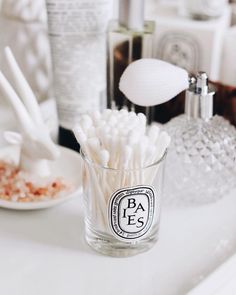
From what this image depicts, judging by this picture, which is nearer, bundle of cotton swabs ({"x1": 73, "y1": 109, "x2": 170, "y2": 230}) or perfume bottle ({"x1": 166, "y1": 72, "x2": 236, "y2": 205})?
bundle of cotton swabs ({"x1": 73, "y1": 109, "x2": 170, "y2": 230})

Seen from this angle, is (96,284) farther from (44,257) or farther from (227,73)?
(227,73)

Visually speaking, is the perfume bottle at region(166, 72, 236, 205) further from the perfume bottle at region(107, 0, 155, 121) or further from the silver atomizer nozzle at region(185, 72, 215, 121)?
the perfume bottle at region(107, 0, 155, 121)

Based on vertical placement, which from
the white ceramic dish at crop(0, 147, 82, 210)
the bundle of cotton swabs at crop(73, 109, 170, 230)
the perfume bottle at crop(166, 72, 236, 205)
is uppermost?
the bundle of cotton swabs at crop(73, 109, 170, 230)

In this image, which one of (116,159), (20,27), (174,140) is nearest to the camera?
(116,159)

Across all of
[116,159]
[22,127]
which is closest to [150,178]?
[116,159]

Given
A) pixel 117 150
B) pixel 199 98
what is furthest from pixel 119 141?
pixel 199 98

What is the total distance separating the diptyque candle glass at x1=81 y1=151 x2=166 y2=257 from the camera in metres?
0.45

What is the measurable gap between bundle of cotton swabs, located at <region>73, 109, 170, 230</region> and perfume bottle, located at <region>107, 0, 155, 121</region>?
0.16 m

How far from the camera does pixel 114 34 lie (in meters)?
0.61

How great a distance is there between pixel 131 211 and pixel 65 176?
132mm

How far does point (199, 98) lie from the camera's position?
51cm

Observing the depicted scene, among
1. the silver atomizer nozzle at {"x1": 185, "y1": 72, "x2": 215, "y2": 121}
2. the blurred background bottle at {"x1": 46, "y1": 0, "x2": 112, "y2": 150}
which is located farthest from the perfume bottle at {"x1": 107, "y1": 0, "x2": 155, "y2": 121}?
the silver atomizer nozzle at {"x1": 185, "y1": 72, "x2": 215, "y2": 121}

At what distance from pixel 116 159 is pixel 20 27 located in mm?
269

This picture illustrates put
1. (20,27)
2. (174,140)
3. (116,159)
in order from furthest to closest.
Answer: (20,27) → (174,140) → (116,159)
